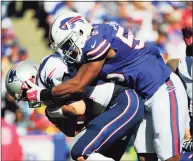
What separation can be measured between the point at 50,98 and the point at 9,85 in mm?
460

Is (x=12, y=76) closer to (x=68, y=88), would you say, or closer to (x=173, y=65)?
(x=68, y=88)

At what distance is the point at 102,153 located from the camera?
185 inches

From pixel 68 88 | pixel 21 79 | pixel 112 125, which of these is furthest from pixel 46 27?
pixel 112 125

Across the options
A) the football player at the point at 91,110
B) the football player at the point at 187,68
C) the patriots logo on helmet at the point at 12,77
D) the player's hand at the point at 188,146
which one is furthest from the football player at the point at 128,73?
the football player at the point at 187,68

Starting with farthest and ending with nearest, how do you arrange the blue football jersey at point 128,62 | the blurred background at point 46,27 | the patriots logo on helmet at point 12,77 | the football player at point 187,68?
the blurred background at point 46,27 < the football player at point 187,68 < the patriots logo on helmet at point 12,77 < the blue football jersey at point 128,62

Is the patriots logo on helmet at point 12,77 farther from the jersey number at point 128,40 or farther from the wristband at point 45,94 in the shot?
the jersey number at point 128,40

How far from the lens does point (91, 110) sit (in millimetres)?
4797

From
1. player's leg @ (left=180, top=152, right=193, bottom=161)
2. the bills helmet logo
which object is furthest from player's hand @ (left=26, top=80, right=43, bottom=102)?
player's leg @ (left=180, top=152, right=193, bottom=161)

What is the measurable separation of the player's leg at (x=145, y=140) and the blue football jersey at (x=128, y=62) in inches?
7.6

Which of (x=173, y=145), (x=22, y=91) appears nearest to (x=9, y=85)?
(x=22, y=91)

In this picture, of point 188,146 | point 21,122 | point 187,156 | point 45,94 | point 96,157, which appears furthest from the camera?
point 21,122

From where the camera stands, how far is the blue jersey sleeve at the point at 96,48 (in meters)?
4.46

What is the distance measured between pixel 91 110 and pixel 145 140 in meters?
0.43

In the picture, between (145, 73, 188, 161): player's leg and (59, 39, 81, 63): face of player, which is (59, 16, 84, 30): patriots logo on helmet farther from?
(145, 73, 188, 161): player's leg
